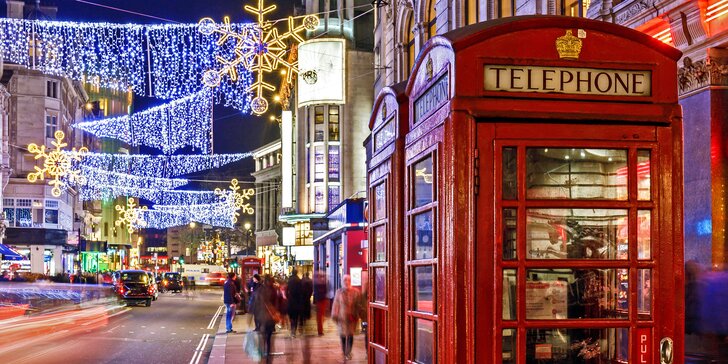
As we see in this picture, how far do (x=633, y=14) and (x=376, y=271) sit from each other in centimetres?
734

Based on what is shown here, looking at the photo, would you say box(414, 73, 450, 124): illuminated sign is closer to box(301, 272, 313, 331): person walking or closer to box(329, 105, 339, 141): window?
box(301, 272, 313, 331): person walking

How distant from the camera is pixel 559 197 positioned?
5676mm

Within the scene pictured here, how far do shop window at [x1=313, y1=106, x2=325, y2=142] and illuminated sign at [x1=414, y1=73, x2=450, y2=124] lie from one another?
54980 millimetres

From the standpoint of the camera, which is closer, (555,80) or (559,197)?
(559,197)

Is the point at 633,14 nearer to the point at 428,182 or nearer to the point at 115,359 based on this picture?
the point at 428,182

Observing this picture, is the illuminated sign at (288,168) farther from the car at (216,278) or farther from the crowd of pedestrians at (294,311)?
the crowd of pedestrians at (294,311)

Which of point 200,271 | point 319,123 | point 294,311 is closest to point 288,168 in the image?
point 319,123

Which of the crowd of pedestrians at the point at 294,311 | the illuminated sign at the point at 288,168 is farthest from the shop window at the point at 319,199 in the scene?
the crowd of pedestrians at the point at 294,311

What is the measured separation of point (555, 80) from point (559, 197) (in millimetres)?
747

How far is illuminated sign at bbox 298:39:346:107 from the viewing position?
55.4 m

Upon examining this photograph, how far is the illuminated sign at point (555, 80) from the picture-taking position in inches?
231

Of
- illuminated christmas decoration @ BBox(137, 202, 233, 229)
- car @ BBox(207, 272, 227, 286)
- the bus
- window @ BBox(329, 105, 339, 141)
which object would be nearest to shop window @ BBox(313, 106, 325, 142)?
window @ BBox(329, 105, 339, 141)

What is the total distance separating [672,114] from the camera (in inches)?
233

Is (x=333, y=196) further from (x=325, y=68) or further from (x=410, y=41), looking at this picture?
(x=410, y=41)
